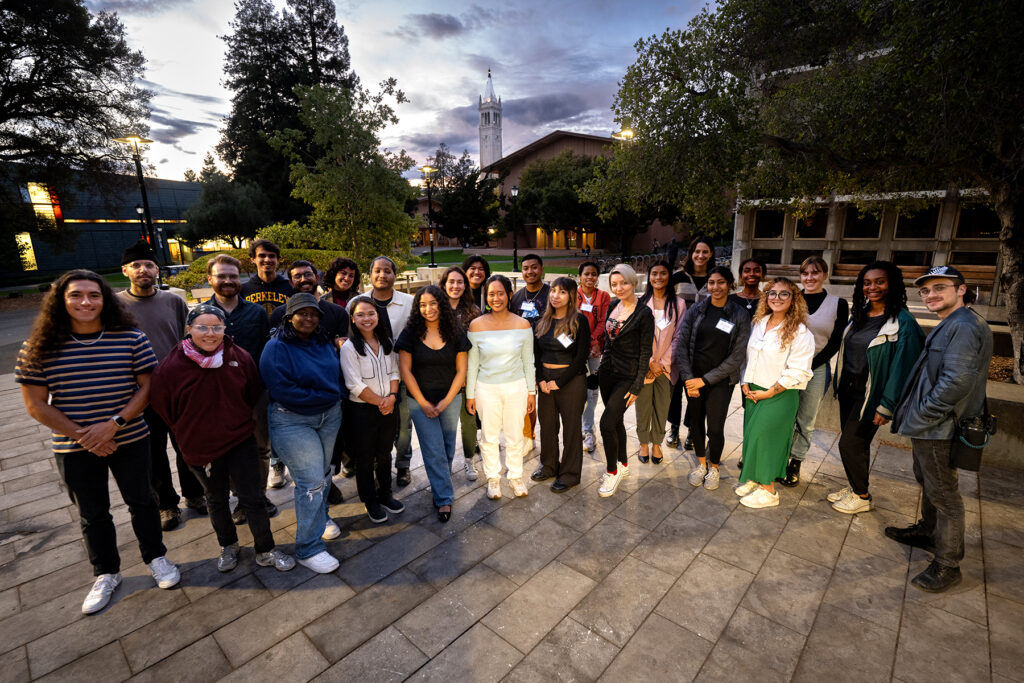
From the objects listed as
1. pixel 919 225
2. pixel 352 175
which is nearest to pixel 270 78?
pixel 352 175

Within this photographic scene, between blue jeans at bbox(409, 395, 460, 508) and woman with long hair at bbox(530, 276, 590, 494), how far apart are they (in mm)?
899

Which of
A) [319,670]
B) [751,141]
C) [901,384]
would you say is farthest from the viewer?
[751,141]

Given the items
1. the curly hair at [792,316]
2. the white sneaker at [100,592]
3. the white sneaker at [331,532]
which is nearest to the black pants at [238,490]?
the white sneaker at [331,532]

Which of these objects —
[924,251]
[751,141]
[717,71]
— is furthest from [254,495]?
[924,251]

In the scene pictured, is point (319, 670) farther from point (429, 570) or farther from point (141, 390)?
point (141, 390)

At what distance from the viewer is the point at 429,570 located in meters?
3.39

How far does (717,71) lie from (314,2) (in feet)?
106

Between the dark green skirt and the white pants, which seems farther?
the white pants

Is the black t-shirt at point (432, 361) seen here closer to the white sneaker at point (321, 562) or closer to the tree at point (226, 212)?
the white sneaker at point (321, 562)

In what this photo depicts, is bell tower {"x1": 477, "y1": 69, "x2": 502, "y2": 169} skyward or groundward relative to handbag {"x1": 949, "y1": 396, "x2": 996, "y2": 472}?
skyward

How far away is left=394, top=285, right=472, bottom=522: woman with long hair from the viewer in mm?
3875

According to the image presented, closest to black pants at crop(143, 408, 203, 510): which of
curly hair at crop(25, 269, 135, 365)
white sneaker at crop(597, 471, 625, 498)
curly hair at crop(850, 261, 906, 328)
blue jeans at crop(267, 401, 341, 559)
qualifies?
curly hair at crop(25, 269, 135, 365)

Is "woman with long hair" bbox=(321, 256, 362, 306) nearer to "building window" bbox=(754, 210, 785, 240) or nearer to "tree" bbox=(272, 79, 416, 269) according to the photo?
"tree" bbox=(272, 79, 416, 269)

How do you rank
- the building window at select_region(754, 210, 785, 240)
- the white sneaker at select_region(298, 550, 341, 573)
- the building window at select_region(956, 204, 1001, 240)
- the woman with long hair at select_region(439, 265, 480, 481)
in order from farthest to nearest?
the building window at select_region(754, 210, 785, 240) → the building window at select_region(956, 204, 1001, 240) → the woman with long hair at select_region(439, 265, 480, 481) → the white sneaker at select_region(298, 550, 341, 573)
